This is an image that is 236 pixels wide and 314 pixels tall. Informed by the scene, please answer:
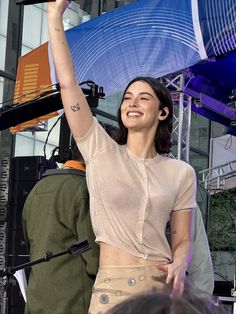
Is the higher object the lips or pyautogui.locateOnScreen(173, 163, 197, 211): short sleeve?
the lips

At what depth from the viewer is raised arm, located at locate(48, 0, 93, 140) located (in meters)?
2.28

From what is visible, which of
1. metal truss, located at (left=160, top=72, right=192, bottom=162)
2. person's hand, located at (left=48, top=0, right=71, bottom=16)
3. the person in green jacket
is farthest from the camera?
metal truss, located at (left=160, top=72, right=192, bottom=162)

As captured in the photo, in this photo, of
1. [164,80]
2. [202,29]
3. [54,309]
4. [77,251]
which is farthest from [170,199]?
[164,80]

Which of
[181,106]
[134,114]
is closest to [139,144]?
[134,114]

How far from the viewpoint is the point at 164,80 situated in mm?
7109

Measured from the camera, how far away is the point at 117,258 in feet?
7.32

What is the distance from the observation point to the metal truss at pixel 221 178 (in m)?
11.2

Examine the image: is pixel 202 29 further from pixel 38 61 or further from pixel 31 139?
pixel 31 139

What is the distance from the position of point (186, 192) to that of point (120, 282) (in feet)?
1.34

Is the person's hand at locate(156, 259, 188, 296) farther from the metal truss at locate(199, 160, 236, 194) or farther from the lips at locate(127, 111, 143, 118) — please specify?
the metal truss at locate(199, 160, 236, 194)

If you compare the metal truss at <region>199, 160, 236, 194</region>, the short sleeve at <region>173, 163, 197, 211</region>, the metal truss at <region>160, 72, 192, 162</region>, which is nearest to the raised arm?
the short sleeve at <region>173, 163, 197, 211</region>

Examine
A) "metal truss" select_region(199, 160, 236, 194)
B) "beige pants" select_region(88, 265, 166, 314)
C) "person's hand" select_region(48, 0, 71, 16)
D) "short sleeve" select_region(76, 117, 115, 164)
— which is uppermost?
"metal truss" select_region(199, 160, 236, 194)

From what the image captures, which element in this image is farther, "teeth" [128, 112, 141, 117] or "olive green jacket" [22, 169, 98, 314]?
Result: "olive green jacket" [22, 169, 98, 314]

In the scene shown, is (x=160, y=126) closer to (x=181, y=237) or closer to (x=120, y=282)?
(x=181, y=237)
